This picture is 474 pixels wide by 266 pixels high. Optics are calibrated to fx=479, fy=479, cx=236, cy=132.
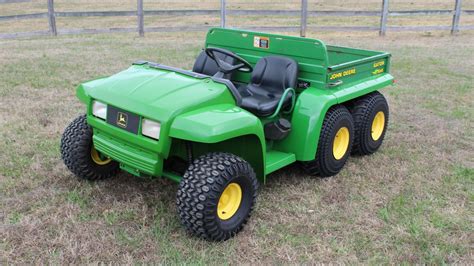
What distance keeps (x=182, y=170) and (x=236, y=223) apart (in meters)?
0.60

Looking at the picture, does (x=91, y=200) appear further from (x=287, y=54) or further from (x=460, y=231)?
(x=460, y=231)

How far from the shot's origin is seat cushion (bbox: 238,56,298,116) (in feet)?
12.8

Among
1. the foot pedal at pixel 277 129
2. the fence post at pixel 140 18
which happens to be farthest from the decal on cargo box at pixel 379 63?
the fence post at pixel 140 18

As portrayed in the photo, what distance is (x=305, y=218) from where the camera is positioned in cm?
342

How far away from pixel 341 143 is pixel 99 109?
84.3 inches

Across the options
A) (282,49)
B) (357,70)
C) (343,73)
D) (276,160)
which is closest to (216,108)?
(276,160)

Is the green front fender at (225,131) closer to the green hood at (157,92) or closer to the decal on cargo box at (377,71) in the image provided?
the green hood at (157,92)

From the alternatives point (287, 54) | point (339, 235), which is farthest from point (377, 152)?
point (339, 235)

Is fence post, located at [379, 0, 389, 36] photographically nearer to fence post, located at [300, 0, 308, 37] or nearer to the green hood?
fence post, located at [300, 0, 308, 37]

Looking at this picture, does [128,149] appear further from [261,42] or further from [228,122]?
[261,42]

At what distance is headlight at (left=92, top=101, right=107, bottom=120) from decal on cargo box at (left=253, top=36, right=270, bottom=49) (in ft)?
5.45

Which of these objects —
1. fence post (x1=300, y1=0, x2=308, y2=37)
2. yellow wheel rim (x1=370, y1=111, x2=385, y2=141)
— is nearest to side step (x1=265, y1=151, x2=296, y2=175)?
yellow wheel rim (x1=370, y1=111, x2=385, y2=141)

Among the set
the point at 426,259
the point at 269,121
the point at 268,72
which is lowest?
the point at 426,259

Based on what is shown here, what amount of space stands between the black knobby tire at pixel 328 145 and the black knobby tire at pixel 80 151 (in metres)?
1.72
